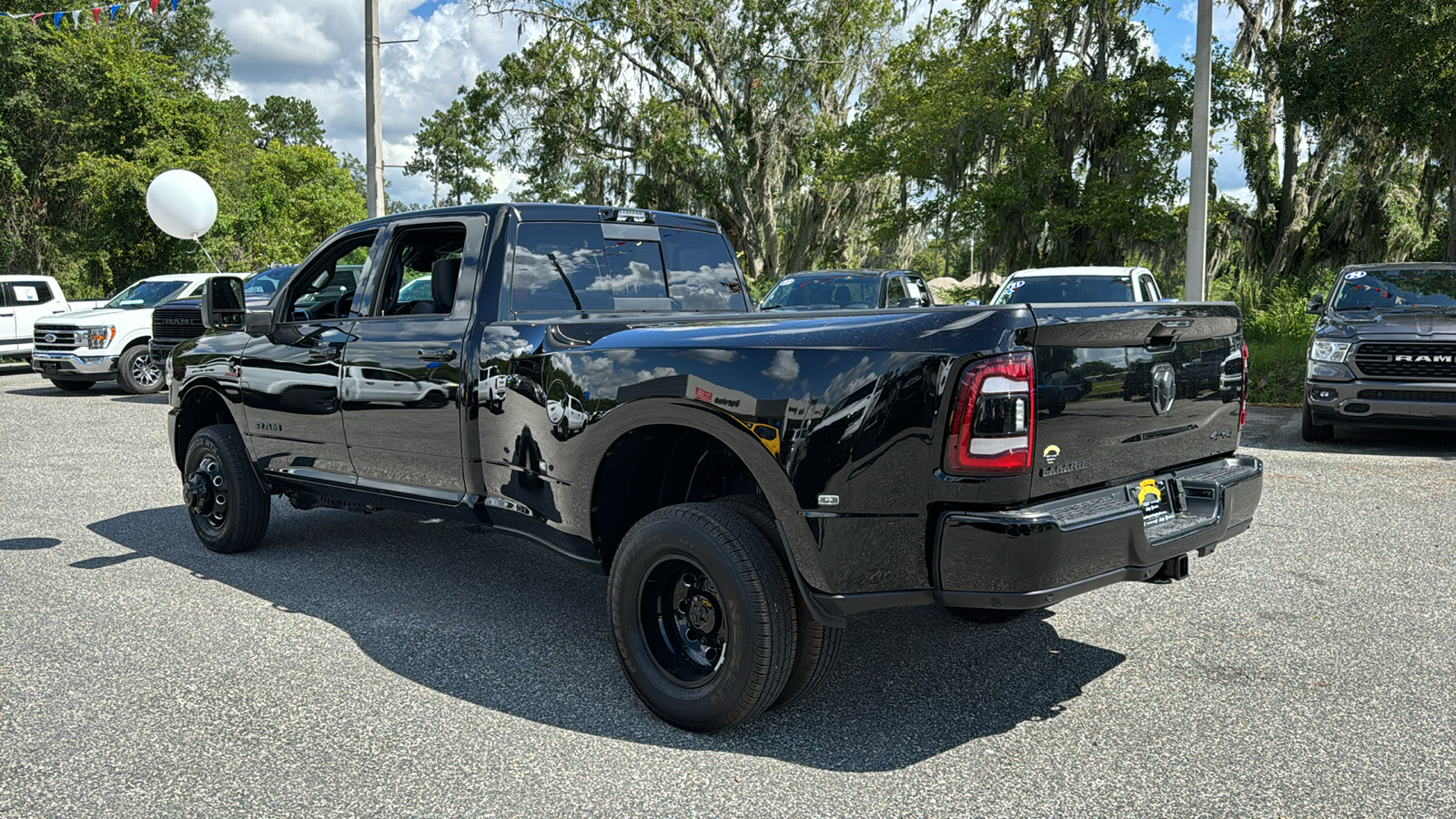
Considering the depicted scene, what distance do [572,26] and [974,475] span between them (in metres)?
29.9

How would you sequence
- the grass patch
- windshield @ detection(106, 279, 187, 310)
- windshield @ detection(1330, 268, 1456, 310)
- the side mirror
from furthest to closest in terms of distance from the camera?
1. windshield @ detection(106, 279, 187, 310)
2. the grass patch
3. windshield @ detection(1330, 268, 1456, 310)
4. the side mirror

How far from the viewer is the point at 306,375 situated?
5.49m

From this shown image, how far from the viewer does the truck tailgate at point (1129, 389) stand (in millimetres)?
3221

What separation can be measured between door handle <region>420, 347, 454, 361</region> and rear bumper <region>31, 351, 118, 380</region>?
13491mm

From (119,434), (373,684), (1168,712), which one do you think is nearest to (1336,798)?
(1168,712)

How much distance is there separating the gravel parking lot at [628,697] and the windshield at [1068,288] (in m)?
6.58

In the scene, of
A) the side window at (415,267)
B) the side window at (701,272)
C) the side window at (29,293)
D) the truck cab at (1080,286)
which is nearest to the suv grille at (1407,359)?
the truck cab at (1080,286)

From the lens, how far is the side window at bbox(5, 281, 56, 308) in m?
18.6

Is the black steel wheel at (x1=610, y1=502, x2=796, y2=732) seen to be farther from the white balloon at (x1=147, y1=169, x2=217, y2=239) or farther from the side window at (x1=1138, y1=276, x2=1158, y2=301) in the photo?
the white balloon at (x1=147, y1=169, x2=217, y2=239)

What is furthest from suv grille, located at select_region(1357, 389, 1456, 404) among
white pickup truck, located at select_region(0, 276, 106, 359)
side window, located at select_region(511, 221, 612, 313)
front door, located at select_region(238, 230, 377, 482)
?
white pickup truck, located at select_region(0, 276, 106, 359)

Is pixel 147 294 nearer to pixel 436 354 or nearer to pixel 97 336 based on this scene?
pixel 97 336

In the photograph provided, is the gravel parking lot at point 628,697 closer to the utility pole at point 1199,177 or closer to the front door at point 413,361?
the front door at point 413,361

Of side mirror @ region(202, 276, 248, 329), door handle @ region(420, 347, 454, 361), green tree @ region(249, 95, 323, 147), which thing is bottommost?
door handle @ region(420, 347, 454, 361)

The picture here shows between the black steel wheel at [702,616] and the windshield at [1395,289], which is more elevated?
the windshield at [1395,289]
